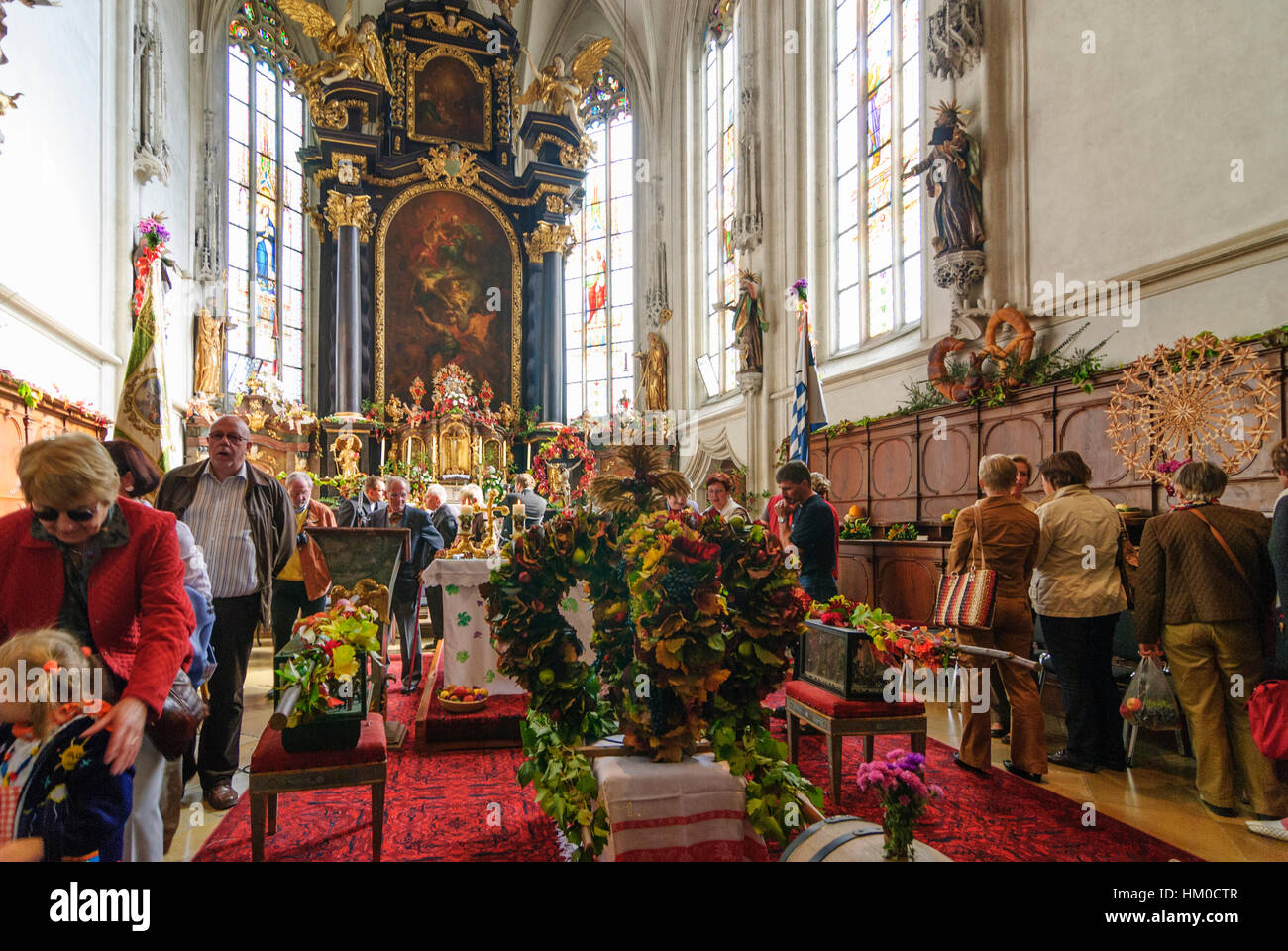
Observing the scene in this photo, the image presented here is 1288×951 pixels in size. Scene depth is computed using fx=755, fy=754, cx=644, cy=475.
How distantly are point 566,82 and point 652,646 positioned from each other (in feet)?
55.1

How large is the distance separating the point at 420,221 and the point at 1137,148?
1328 cm

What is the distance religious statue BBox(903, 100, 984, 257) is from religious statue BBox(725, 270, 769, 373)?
4.56 meters

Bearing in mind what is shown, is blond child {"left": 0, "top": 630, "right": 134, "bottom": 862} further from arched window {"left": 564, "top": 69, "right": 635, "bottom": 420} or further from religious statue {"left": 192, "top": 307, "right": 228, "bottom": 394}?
arched window {"left": 564, "top": 69, "right": 635, "bottom": 420}

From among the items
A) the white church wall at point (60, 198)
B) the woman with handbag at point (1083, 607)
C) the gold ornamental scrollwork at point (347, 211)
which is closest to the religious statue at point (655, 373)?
the gold ornamental scrollwork at point (347, 211)

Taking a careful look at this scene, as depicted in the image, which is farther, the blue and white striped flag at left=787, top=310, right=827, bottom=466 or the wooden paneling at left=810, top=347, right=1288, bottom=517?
the blue and white striped flag at left=787, top=310, right=827, bottom=466

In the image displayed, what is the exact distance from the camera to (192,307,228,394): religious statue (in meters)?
13.0

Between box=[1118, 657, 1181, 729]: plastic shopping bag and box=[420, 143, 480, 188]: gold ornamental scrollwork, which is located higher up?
box=[420, 143, 480, 188]: gold ornamental scrollwork

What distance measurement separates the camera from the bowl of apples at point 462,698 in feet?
14.3

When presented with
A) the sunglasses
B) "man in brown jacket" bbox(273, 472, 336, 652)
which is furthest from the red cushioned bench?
"man in brown jacket" bbox(273, 472, 336, 652)

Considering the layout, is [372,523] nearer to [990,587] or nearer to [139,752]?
[139,752]

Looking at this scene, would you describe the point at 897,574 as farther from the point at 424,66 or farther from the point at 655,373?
the point at 424,66

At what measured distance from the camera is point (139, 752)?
1934 millimetres

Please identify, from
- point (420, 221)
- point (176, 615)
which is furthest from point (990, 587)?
point (420, 221)

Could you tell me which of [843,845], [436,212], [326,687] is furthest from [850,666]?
[436,212]
